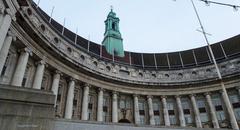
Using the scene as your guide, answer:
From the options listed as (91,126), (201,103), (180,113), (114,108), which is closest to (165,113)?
(180,113)

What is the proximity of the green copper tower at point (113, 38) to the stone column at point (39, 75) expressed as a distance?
23996mm

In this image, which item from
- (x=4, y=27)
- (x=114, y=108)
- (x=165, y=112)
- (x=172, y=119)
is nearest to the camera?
(x=4, y=27)

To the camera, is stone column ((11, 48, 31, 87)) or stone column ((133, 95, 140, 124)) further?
stone column ((133, 95, 140, 124))

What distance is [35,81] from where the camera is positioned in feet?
94.7

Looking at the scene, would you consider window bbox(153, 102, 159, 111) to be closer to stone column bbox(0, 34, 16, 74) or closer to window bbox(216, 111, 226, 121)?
window bbox(216, 111, 226, 121)

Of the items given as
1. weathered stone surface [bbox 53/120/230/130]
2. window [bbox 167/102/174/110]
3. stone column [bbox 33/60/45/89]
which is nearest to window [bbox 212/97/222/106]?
window [bbox 167/102/174/110]

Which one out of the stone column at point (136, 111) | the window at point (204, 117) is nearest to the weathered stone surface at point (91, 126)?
the stone column at point (136, 111)

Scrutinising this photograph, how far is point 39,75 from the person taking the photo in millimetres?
29625

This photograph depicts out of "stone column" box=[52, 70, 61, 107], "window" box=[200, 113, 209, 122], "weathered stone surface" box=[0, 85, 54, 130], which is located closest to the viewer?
"weathered stone surface" box=[0, 85, 54, 130]

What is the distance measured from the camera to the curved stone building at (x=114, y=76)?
27.3m

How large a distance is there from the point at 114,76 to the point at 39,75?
18759mm

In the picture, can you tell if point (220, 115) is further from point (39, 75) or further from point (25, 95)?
point (25, 95)

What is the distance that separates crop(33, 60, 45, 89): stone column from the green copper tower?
23996mm

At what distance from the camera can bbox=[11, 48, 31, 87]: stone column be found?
82.3ft
